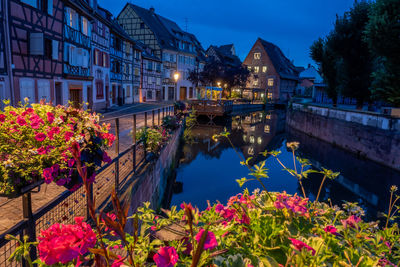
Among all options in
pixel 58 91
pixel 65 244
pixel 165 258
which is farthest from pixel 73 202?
pixel 58 91

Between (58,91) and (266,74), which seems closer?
(58,91)

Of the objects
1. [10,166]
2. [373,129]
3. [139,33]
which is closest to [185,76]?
[139,33]

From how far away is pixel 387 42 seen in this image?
41.9 ft

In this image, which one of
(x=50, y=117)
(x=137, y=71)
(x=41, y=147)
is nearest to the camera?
(x=41, y=147)

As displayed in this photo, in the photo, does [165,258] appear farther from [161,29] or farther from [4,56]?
[161,29]

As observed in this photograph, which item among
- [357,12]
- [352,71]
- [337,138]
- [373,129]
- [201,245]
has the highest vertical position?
[357,12]

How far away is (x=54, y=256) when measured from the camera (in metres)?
1.00

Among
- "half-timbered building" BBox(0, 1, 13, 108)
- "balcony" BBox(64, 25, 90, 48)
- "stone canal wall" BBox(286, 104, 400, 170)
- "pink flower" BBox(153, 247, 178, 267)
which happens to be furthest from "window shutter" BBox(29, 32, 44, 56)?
"stone canal wall" BBox(286, 104, 400, 170)

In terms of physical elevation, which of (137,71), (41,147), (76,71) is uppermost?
(137,71)

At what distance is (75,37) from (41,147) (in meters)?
18.1

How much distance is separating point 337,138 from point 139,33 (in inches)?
1268

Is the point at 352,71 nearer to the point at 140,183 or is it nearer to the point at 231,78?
the point at 140,183

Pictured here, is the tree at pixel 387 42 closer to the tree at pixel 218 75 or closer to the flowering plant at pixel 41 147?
the flowering plant at pixel 41 147

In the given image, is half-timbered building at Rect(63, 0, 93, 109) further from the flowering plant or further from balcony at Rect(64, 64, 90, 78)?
the flowering plant
